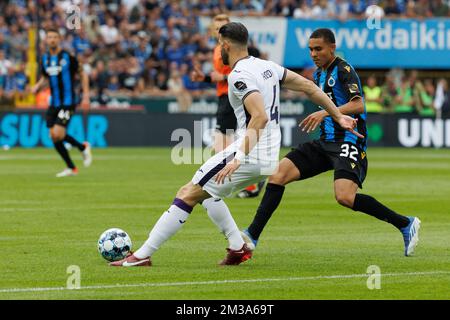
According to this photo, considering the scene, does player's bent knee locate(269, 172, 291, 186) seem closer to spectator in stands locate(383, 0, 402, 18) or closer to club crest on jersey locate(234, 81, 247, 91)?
club crest on jersey locate(234, 81, 247, 91)

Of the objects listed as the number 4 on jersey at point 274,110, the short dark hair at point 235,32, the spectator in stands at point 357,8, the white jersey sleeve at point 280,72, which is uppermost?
the short dark hair at point 235,32

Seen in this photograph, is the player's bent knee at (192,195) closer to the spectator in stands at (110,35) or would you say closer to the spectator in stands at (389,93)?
the spectator in stands at (389,93)

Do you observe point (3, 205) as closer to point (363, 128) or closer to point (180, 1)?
point (363, 128)

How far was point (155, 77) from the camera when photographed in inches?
1458

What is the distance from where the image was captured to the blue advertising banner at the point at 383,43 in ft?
125

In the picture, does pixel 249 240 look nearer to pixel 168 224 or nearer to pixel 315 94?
pixel 168 224

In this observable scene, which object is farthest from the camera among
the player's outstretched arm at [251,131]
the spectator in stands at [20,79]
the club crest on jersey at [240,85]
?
the spectator in stands at [20,79]

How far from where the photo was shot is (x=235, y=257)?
33.4 feet

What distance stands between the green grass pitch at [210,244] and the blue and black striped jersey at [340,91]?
1139 millimetres

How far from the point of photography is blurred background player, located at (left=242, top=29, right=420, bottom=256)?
1078 centimetres

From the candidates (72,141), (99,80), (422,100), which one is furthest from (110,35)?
(72,141)

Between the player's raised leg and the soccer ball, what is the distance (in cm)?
209

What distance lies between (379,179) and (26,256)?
12.1 metres

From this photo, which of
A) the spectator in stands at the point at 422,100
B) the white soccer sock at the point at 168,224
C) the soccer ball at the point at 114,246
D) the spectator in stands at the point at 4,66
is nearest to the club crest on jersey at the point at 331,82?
the white soccer sock at the point at 168,224
